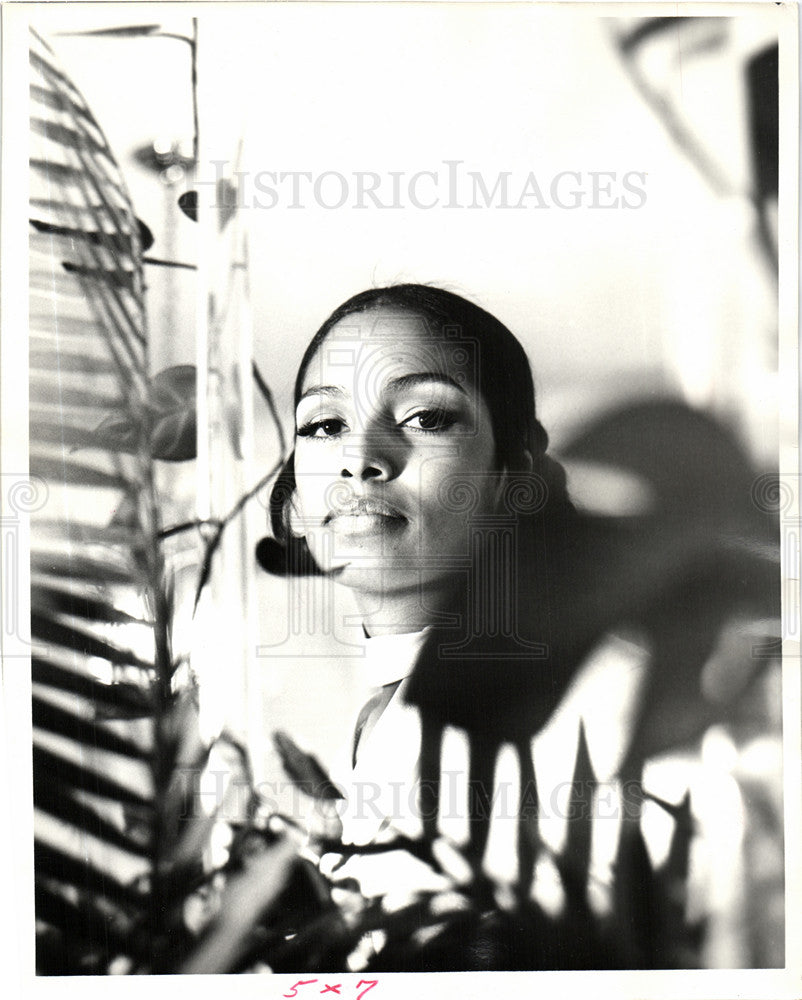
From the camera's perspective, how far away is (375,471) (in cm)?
150

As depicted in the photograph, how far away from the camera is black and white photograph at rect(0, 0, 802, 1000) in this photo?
4.84 feet

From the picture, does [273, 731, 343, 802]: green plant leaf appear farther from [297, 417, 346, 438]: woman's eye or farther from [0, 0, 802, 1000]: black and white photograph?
[297, 417, 346, 438]: woman's eye

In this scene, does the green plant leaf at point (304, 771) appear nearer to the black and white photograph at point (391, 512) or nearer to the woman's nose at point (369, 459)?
the black and white photograph at point (391, 512)

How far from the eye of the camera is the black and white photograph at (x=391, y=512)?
148cm

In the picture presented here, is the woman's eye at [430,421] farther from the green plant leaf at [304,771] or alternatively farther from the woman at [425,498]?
the green plant leaf at [304,771]

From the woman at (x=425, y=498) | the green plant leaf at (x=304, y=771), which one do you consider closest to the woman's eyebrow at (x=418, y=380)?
the woman at (x=425, y=498)

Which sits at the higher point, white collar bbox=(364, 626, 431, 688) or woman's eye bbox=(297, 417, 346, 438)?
woman's eye bbox=(297, 417, 346, 438)

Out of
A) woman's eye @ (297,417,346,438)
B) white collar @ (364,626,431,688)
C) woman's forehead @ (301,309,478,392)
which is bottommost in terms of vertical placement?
white collar @ (364,626,431,688)

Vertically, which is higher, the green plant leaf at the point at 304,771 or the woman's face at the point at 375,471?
the woman's face at the point at 375,471

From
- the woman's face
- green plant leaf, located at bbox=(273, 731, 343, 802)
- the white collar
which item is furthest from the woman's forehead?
green plant leaf, located at bbox=(273, 731, 343, 802)

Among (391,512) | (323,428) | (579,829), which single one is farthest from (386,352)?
(579,829)

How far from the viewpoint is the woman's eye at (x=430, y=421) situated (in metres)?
1.50

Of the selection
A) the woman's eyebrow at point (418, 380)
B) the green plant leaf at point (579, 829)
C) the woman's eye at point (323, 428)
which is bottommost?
the green plant leaf at point (579, 829)

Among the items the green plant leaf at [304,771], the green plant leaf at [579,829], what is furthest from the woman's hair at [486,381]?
the green plant leaf at [579,829]
